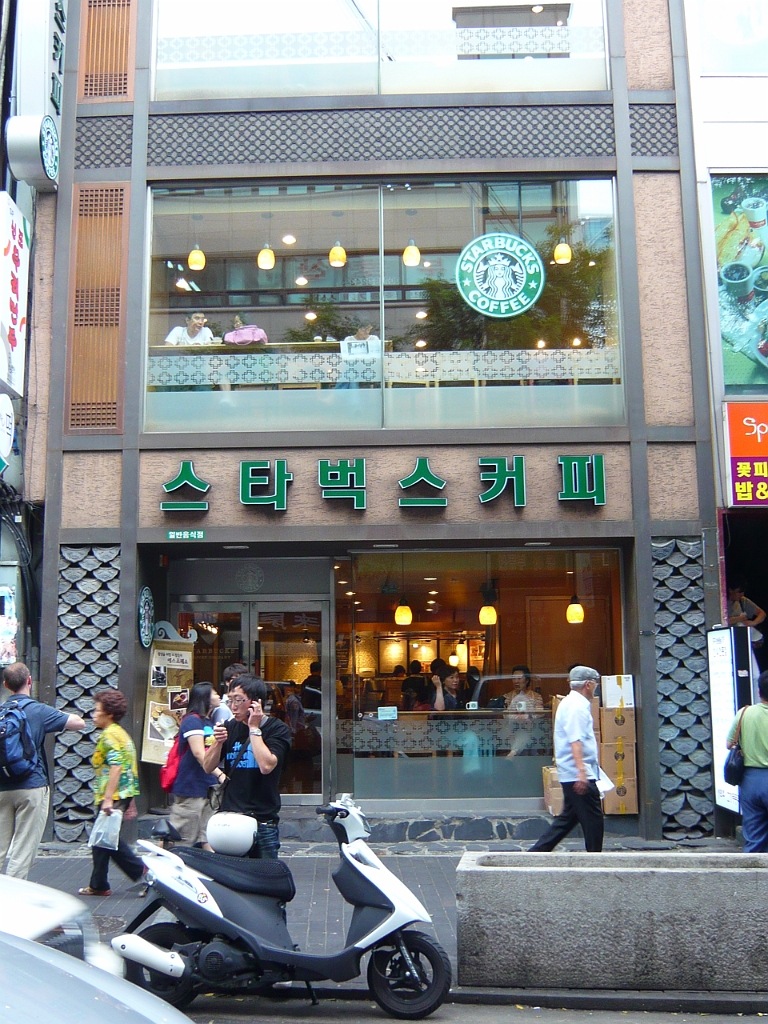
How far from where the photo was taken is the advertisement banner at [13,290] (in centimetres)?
1084

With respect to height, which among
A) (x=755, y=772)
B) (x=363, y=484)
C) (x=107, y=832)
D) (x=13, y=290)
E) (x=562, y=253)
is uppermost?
(x=562, y=253)

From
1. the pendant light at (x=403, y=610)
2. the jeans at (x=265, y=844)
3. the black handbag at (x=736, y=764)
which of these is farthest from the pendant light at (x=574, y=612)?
the jeans at (x=265, y=844)

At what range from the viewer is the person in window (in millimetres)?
11969

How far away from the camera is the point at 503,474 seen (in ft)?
37.3

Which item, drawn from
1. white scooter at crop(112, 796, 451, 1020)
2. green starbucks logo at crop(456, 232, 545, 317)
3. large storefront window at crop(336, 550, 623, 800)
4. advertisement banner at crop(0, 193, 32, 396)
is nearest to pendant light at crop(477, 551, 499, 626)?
large storefront window at crop(336, 550, 623, 800)

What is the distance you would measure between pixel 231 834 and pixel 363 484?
5660mm

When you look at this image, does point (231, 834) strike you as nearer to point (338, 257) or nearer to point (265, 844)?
point (265, 844)

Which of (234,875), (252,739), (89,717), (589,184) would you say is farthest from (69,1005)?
(589,184)

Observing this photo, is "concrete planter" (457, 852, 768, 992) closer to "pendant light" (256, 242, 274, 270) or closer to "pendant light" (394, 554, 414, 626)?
"pendant light" (394, 554, 414, 626)

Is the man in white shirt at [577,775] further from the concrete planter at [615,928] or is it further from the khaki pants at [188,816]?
the khaki pants at [188,816]

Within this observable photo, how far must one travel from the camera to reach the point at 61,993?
9.96 feet

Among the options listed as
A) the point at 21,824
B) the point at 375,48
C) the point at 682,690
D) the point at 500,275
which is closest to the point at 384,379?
the point at 500,275

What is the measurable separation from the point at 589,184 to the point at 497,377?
259 cm

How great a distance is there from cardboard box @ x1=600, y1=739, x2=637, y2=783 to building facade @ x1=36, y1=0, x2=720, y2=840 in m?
0.30
